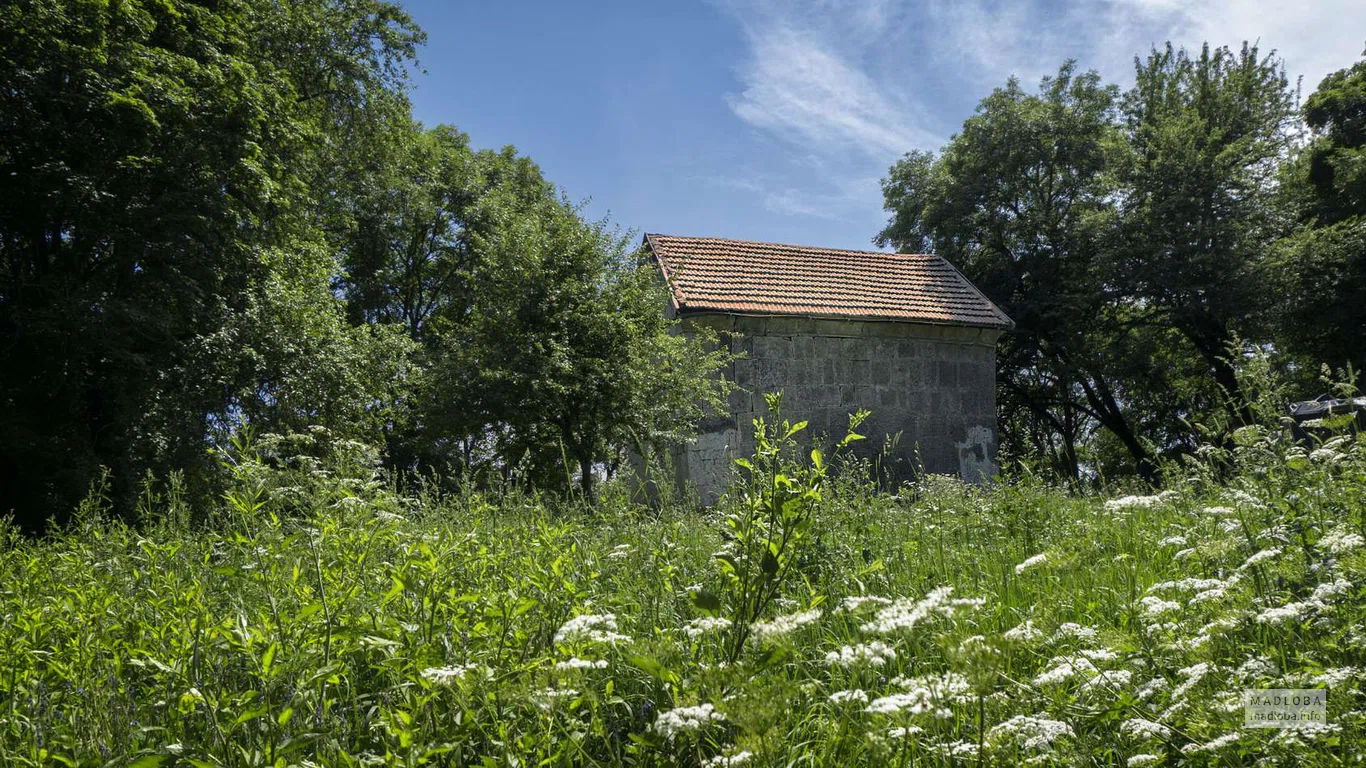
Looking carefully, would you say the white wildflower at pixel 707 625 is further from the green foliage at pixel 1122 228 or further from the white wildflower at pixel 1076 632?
the green foliage at pixel 1122 228

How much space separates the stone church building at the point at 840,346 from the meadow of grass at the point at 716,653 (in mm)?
12537

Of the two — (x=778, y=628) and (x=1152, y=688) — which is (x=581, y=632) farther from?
(x=1152, y=688)

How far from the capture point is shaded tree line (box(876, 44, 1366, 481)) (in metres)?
21.7

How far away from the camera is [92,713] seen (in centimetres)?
287

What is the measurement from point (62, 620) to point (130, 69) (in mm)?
15166

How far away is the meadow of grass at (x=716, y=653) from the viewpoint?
2223 millimetres

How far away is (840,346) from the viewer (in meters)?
18.1

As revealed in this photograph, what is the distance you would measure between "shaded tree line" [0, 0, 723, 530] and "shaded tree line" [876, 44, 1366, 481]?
43.5 feet

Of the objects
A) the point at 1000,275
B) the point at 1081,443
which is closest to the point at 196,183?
the point at 1000,275

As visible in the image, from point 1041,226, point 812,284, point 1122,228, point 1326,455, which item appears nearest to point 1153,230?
point 1122,228

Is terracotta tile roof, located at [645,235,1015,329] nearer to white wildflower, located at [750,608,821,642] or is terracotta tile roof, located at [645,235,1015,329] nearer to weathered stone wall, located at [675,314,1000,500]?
weathered stone wall, located at [675,314,1000,500]

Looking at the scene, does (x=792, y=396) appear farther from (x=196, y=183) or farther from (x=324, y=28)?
(x=324, y=28)

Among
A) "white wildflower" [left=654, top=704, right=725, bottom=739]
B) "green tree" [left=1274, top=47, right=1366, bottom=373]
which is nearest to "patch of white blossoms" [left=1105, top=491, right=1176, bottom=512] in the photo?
"white wildflower" [left=654, top=704, right=725, bottom=739]

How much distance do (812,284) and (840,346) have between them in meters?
1.98
